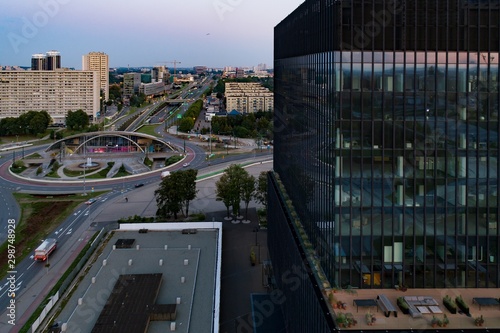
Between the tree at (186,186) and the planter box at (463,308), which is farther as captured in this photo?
the tree at (186,186)

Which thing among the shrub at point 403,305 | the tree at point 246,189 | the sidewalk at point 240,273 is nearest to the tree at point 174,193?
the sidewalk at point 240,273

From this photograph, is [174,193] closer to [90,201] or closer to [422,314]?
[90,201]

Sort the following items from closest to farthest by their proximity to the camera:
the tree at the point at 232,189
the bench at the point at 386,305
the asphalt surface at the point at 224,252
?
the bench at the point at 386,305 → the asphalt surface at the point at 224,252 → the tree at the point at 232,189

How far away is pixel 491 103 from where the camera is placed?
25.8 m

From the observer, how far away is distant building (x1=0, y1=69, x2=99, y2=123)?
185 metres

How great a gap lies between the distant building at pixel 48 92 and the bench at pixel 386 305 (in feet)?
605

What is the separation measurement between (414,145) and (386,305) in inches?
349

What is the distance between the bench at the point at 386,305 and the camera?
22.4m

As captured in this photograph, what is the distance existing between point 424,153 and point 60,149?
120 metres

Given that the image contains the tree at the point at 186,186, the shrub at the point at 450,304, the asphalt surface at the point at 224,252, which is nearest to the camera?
the shrub at the point at 450,304

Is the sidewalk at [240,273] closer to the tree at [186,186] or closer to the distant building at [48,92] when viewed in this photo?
the tree at [186,186]

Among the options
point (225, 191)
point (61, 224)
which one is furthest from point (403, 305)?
point (61, 224)

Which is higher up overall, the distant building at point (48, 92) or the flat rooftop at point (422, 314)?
the distant building at point (48, 92)

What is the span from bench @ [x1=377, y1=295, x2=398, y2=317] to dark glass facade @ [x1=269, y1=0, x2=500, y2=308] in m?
2.05
